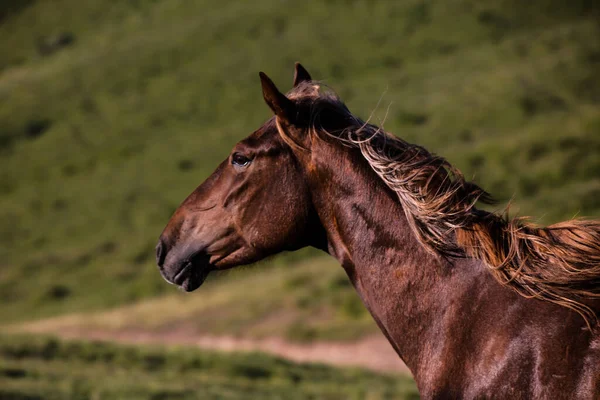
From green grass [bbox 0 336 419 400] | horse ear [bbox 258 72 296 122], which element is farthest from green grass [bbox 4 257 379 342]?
horse ear [bbox 258 72 296 122]

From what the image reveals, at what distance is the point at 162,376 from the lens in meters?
15.4

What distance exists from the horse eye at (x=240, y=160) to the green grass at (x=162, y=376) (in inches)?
327

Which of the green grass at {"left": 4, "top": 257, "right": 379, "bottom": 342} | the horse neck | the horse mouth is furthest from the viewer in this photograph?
the green grass at {"left": 4, "top": 257, "right": 379, "bottom": 342}

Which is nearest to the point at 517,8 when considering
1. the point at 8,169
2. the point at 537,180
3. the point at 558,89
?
the point at 558,89

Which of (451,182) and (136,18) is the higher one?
(451,182)

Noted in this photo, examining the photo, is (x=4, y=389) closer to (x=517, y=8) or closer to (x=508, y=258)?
(x=508, y=258)

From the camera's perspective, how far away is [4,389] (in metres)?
12.4

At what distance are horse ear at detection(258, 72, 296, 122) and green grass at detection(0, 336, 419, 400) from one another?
858 centimetres

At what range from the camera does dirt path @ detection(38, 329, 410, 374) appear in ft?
66.1

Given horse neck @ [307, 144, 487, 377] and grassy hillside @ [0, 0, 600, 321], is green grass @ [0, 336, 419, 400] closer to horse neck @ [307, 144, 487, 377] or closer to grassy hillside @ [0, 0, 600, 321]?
horse neck @ [307, 144, 487, 377]

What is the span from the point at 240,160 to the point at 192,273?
28.8 inches

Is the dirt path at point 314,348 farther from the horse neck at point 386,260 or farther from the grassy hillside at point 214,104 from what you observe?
the horse neck at point 386,260

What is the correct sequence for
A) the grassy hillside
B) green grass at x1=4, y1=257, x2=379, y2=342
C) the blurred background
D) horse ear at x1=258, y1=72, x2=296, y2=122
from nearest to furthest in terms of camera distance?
horse ear at x1=258, y1=72, x2=296, y2=122
the blurred background
green grass at x1=4, y1=257, x2=379, y2=342
the grassy hillside

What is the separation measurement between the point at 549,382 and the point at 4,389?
34.0 ft
